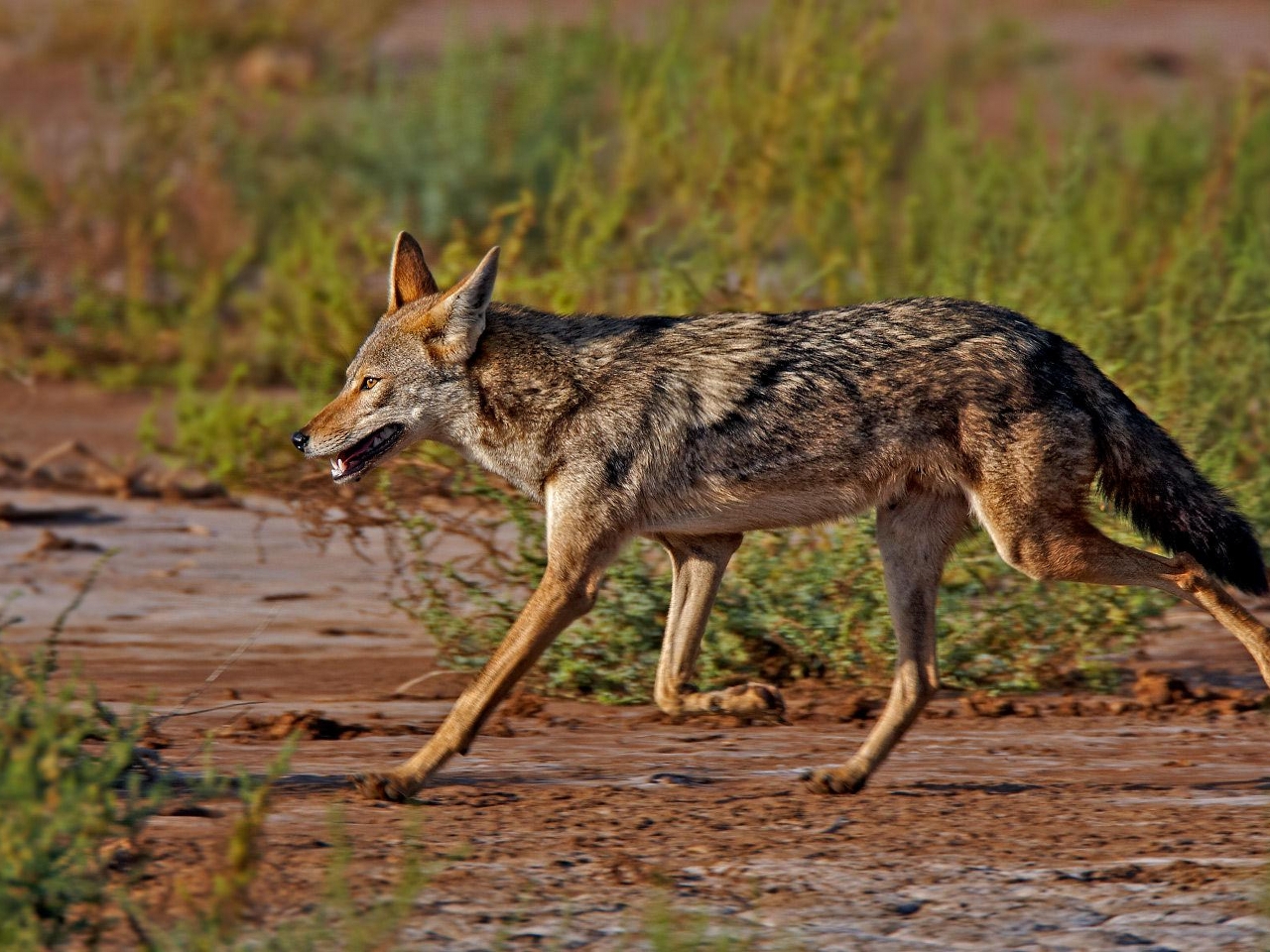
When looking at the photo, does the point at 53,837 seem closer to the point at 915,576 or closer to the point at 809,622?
the point at 915,576

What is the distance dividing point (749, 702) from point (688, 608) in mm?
539

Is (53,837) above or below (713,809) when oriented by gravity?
above

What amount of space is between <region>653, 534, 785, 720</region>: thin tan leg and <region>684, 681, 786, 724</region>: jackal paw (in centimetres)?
10

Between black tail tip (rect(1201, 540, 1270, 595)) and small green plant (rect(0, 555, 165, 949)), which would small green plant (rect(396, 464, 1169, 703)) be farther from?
small green plant (rect(0, 555, 165, 949))

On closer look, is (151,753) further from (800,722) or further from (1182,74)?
(1182,74)

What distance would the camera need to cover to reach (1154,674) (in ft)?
23.5

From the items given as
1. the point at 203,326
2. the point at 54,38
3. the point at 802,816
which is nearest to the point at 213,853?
the point at 802,816

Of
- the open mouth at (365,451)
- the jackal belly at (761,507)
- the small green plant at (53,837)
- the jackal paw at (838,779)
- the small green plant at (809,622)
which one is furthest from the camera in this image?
the small green plant at (809,622)

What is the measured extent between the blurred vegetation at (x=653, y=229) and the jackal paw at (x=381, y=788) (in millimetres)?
1754

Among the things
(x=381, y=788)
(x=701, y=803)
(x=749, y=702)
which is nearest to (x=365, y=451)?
(x=381, y=788)

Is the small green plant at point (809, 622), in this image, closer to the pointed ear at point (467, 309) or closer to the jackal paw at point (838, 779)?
the pointed ear at point (467, 309)

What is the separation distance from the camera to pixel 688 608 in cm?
607

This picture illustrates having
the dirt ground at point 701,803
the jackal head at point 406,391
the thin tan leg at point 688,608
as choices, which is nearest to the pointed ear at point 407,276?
the jackal head at point 406,391

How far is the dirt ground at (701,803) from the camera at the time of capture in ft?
14.5
